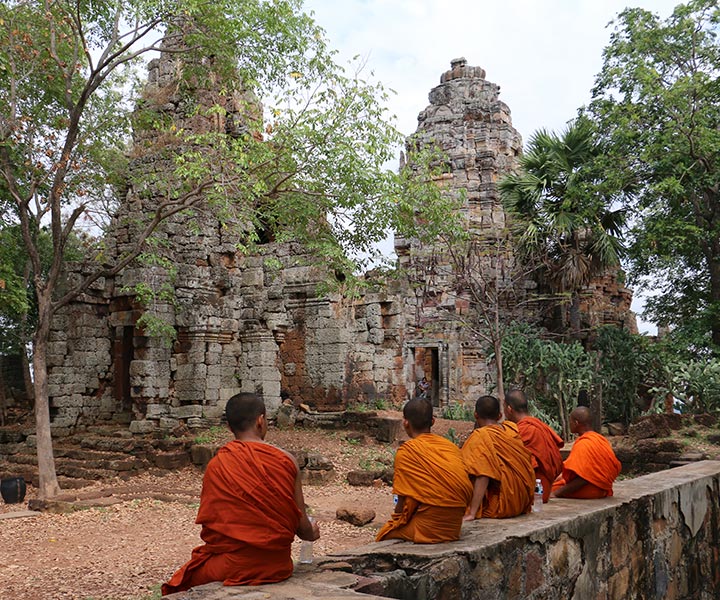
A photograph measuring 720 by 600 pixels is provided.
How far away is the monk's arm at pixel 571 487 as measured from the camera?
18.8 ft

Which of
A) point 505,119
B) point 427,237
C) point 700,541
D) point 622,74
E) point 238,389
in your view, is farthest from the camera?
point 505,119

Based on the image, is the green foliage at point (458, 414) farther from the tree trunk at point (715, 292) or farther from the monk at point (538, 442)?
the monk at point (538, 442)

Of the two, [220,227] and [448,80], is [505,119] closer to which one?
[448,80]

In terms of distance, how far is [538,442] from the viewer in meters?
5.79

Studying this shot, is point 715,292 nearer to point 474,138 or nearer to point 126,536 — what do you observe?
point 474,138

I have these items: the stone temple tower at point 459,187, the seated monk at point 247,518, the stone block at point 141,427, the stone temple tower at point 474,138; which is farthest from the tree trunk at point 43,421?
the stone temple tower at point 474,138

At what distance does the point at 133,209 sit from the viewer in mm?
17297

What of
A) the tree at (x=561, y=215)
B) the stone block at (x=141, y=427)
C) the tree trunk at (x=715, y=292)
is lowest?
the stone block at (x=141, y=427)

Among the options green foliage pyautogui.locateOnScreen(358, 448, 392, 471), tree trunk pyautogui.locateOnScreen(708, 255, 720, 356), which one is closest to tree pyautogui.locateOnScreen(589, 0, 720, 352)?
tree trunk pyautogui.locateOnScreen(708, 255, 720, 356)

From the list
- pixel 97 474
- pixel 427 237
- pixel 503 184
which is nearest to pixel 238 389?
pixel 97 474

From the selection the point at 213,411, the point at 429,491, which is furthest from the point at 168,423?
the point at 429,491

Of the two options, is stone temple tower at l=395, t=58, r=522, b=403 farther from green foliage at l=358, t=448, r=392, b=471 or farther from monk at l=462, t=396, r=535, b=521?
monk at l=462, t=396, r=535, b=521

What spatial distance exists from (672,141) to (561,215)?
3.94m

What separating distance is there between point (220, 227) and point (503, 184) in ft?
25.4
